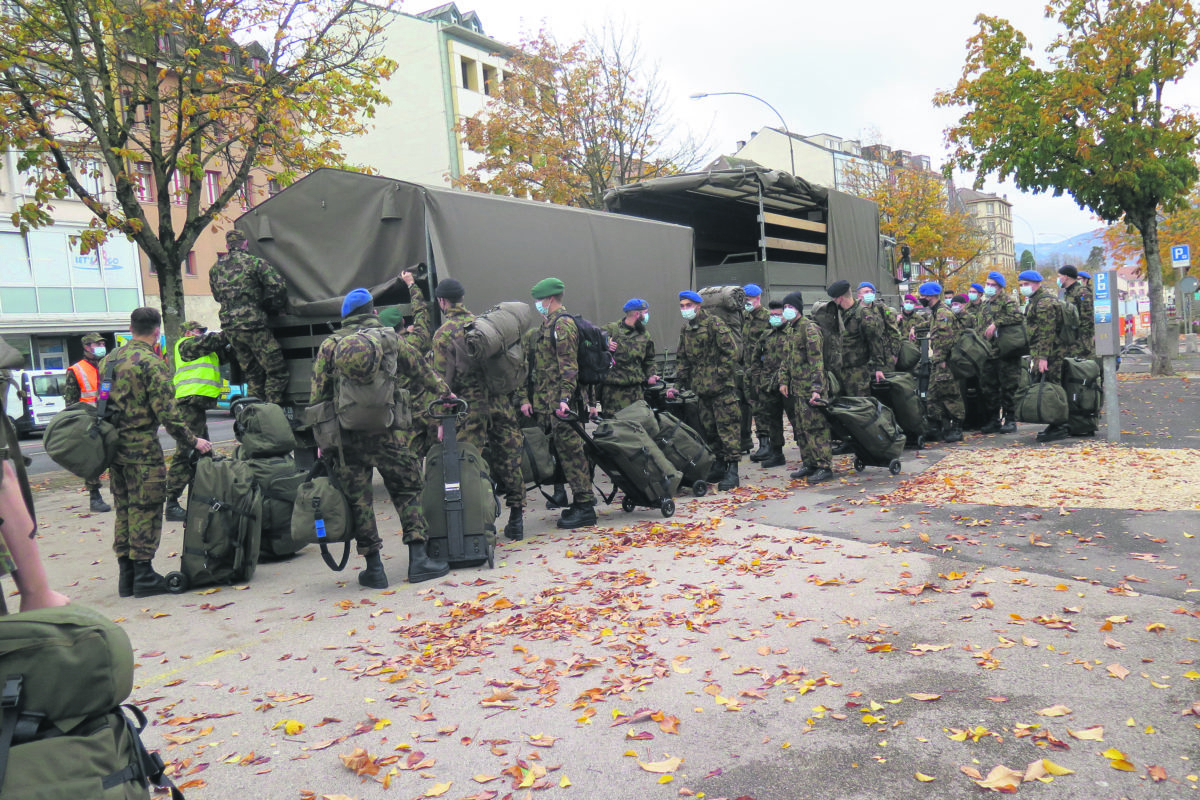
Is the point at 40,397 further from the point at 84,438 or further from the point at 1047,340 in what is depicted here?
the point at 1047,340

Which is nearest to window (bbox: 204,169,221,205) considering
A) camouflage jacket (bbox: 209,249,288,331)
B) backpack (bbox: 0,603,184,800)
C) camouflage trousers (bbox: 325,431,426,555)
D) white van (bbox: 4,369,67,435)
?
white van (bbox: 4,369,67,435)

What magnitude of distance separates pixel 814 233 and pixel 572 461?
27.9ft

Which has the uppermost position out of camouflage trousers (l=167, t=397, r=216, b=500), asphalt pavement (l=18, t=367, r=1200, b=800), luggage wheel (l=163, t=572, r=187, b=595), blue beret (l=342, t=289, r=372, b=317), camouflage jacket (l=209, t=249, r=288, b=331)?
camouflage jacket (l=209, t=249, r=288, b=331)

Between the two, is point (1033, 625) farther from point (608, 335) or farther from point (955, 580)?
point (608, 335)

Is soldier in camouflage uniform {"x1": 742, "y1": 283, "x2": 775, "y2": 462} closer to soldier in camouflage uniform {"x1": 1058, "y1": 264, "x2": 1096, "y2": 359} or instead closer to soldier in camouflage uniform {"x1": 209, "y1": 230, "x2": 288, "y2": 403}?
soldier in camouflage uniform {"x1": 1058, "y1": 264, "x2": 1096, "y2": 359}

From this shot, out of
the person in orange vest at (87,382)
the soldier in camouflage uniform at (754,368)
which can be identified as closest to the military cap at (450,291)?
the soldier in camouflage uniform at (754,368)

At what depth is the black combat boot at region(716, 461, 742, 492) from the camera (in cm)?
910

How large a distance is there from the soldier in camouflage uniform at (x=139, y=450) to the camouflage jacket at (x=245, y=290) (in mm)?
2345

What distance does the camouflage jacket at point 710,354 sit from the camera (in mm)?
9219

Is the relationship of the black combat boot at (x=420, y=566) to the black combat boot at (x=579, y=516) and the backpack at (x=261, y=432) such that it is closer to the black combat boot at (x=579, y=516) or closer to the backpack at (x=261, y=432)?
the backpack at (x=261, y=432)

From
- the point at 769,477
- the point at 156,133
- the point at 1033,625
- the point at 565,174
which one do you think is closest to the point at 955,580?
the point at 1033,625

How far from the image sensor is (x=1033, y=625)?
4.46m

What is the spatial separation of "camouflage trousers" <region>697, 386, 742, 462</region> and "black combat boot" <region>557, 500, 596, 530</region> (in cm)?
202

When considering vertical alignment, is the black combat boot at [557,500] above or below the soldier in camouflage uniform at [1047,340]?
below
